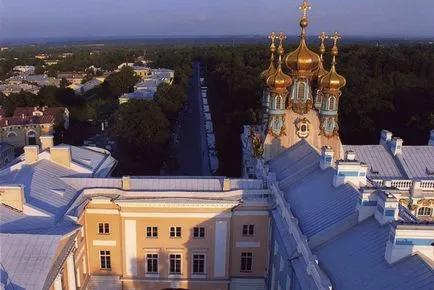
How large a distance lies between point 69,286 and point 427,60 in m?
69.2

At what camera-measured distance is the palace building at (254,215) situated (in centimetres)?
1495

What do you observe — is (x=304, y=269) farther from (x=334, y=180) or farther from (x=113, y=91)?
(x=113, y=91)

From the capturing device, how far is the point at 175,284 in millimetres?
25219

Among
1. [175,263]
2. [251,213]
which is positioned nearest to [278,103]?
[251,213]

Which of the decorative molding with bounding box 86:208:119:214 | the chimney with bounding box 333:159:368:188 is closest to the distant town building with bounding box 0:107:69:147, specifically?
the decorative molding with bounding box 86:208:119:214

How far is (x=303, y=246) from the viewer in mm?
15953

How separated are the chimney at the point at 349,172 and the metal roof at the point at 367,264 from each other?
304 centimetres

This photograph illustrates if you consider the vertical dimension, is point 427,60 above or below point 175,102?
above

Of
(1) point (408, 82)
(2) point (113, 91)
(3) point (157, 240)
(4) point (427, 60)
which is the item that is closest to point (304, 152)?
(3) point (157, 240)

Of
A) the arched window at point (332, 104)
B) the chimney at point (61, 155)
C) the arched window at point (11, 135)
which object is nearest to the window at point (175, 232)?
the chimney at point (61, 155)

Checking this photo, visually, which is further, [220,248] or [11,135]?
[11,135]

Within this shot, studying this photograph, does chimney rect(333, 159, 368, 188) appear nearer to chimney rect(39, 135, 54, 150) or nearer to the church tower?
the church tower

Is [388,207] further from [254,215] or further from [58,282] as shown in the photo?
[58,282]

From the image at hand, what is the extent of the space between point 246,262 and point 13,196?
1209cm
